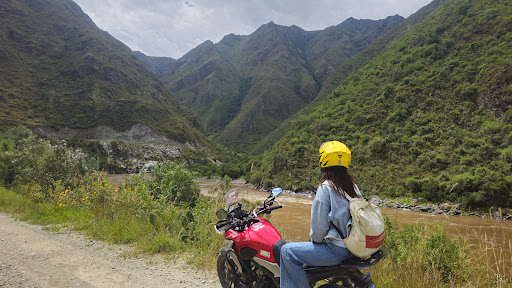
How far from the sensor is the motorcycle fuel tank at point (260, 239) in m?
2.86

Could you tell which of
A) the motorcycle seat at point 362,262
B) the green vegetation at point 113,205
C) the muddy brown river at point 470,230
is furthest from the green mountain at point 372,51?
the motorcycle seat at point 362,262

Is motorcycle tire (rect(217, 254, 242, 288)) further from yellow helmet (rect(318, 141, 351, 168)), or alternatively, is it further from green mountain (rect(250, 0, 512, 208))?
green mountain (rect(250, 0, 512, 208))

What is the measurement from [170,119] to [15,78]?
48323mm

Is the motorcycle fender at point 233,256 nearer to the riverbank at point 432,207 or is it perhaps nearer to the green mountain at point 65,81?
the riverbank at point 432,207

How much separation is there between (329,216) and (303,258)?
18.9 inches

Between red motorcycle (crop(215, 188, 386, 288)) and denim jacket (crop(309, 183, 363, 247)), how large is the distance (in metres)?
0.31

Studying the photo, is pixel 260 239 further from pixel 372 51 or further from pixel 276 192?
pixel 372 51

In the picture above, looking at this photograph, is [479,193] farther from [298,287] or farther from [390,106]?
[298,287]

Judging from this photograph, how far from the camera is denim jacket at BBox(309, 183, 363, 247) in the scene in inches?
81.0

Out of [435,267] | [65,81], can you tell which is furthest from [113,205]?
[65,81]

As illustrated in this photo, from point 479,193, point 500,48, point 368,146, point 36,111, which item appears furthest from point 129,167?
point 500,48

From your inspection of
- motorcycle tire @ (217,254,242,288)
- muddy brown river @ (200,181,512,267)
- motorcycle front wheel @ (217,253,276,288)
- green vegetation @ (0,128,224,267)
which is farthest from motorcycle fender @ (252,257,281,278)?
green vegetation @ (0,128,224,267)

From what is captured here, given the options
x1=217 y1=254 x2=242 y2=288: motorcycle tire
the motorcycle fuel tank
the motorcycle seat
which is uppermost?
the motorcycle seat

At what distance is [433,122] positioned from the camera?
35.8 m
